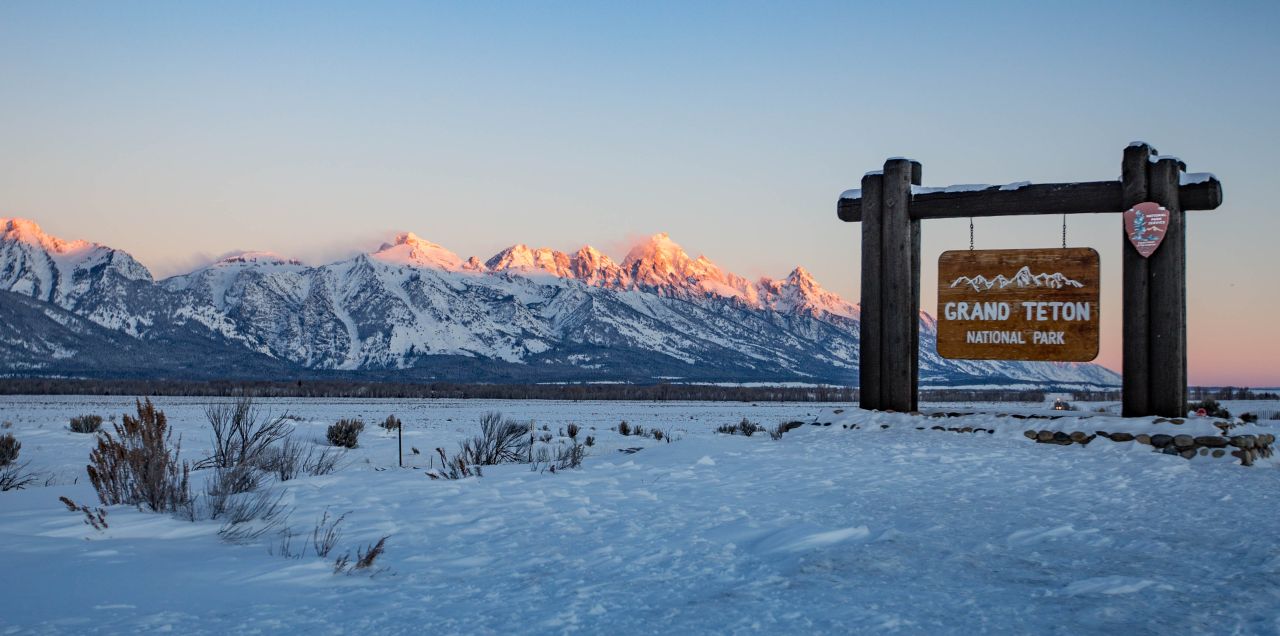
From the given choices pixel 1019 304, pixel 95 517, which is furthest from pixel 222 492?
pixel 1019 304

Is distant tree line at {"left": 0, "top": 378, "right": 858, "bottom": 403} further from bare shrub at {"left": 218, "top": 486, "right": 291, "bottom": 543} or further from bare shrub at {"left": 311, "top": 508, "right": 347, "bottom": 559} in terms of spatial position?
bare shrub at {"left": 311, "top": 508, "right": 347, "bottom": 559}

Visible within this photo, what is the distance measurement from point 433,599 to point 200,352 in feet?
711

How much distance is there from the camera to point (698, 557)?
564cm

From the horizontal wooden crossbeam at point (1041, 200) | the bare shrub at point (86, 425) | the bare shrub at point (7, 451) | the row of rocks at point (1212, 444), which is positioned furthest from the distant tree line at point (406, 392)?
the row of rocks at point (1212, 444)

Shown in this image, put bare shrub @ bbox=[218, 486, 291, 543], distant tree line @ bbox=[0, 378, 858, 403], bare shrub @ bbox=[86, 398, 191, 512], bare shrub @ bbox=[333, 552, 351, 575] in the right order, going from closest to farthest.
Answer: bare shrub @ bbox=[333, 552, 351, 575], bare shrub @ bbox=[218, 486, 291, 543], bare shrub @ bbox=[86, 398, 191, 512], distant tree line @ bbox=[0, 378, 858, 403]

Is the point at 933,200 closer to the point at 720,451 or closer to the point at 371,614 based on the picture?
the point at 720,451

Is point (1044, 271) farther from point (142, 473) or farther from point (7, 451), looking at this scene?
point (7, 451)

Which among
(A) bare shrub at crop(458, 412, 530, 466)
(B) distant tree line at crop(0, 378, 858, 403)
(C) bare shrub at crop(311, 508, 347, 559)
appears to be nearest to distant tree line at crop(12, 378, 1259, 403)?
(B) distant tree line at crop(0, 378, 858, 403)

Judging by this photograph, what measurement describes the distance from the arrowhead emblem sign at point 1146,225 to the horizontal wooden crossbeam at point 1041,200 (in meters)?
0.23

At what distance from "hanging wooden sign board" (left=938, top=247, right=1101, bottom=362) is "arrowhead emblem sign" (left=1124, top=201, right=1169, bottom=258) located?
0.83 meters

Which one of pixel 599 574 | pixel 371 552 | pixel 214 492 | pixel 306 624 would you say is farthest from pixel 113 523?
pixel 599 574

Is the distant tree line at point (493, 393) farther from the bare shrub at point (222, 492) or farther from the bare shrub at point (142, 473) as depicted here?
the bare shrub at point (142, 473)

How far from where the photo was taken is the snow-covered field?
4.30 metres

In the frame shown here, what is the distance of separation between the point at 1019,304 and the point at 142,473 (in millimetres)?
11577
